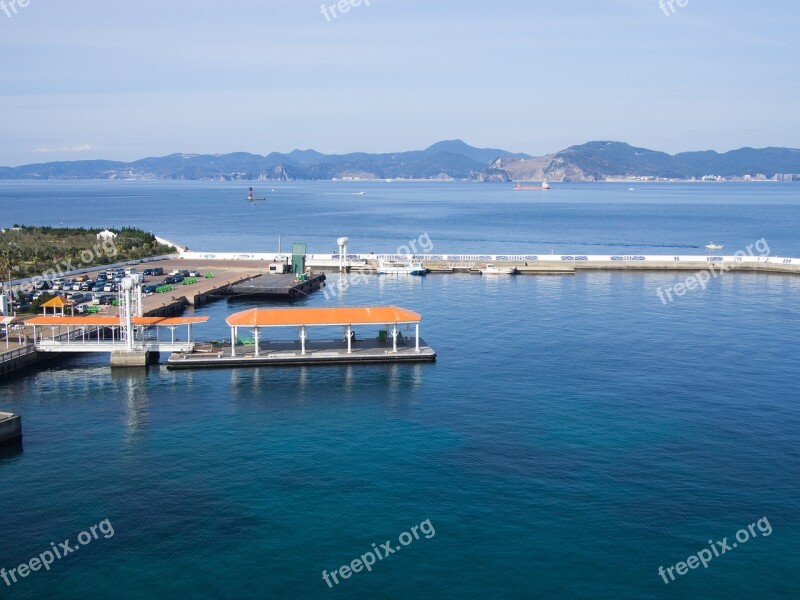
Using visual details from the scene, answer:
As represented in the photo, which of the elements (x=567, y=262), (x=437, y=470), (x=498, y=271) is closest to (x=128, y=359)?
(x=437, y=470)

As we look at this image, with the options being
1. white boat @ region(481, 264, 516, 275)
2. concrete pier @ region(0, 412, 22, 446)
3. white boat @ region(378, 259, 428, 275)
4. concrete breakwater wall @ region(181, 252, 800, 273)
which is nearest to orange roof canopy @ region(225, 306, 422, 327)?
concrete pier @ region(0, 412, 22, 446)

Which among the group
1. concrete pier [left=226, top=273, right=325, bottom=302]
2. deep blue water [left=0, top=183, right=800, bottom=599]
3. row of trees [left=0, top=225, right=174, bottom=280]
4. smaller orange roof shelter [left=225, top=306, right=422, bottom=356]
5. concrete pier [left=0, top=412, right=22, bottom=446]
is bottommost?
deep blue water [left=0, top=183, right=800, bottom=599]

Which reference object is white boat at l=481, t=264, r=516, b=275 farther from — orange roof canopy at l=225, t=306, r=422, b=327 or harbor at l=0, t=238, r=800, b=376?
orange roof canopy at l=225, t=306, r=422, b=327

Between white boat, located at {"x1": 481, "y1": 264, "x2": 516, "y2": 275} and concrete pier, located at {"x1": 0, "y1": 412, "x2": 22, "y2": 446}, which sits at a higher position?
white boat, located at {"x1": 481, "y1": 264, "x2": 516, "y2": 275}

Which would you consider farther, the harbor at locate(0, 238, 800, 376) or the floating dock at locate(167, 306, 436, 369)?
the harbor at locate(0, 238, 800, 376)

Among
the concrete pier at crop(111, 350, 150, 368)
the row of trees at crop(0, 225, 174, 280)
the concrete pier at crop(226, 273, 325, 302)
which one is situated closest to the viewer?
the concrete pier at crop(111, 350, 150, 368)

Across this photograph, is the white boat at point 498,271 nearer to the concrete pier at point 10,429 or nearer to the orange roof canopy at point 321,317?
the orange roof canopy at point 321,317

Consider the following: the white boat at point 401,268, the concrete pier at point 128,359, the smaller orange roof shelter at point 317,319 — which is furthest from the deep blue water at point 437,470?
the white boat at point 401,268

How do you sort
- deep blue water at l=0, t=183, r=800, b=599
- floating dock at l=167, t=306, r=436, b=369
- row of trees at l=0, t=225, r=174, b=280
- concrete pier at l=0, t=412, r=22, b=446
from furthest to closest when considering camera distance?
1. row of trees at l=0, t=225, r=174, b=280
2. floating dock at l=167, t=306, r=436, b=369
3. concrete pier at l=0, t=412, r=22, b=446
4. deep blue water at l=0, t=183, r=800, b=599
